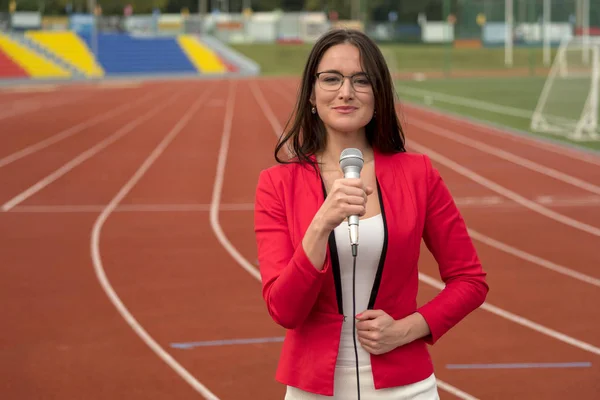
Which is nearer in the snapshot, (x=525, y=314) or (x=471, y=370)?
(x=471, y=370)

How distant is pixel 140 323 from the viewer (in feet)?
23.2

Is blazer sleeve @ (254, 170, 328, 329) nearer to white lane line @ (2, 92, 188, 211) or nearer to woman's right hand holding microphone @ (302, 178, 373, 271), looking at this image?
woman's right hand holding microphone @ (302, 178, 373, 271)

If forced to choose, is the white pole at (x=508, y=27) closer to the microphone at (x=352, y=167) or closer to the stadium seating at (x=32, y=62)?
the stadium seating at (x=32, y=62)

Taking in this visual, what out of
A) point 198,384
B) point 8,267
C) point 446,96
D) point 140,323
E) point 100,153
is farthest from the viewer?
point 446,96

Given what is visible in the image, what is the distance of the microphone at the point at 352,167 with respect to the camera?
2209mm

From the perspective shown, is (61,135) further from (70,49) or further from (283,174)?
(70,49)

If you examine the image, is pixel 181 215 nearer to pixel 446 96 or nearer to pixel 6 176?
pixel 6 176

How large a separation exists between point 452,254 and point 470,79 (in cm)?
4118

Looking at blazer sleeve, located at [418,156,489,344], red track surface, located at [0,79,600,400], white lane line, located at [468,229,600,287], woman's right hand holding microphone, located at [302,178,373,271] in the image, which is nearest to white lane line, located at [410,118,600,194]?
red track surface, located at [0,79,600,400]

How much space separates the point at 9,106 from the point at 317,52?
29.8 metres

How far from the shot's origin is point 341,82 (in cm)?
251

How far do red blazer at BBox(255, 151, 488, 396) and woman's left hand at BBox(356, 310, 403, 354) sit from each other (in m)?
0.04

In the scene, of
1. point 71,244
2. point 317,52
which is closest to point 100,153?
point 71,244

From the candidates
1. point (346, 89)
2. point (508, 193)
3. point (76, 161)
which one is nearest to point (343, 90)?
point (346, 89)
